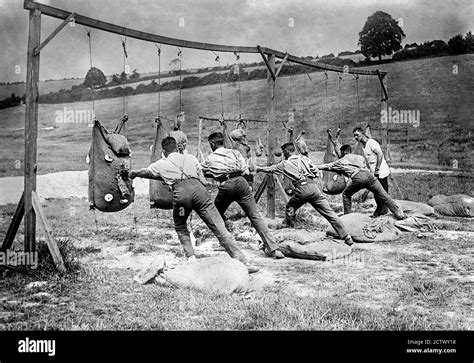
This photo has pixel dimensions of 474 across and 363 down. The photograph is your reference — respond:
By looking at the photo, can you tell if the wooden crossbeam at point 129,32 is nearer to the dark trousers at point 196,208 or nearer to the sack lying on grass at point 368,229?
the dark trousers at point 196,208

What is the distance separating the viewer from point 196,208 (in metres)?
6.74

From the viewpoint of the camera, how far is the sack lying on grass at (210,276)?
5.65 m

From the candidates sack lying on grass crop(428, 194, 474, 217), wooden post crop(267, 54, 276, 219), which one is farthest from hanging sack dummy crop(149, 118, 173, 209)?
sack lying on grass crop(428, 194, 474, 217)

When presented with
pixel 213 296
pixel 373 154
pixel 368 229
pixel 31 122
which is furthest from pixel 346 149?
pixel 31 122

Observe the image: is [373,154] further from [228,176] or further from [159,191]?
[159,191]

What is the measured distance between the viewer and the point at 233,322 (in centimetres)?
490

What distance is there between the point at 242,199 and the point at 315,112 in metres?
13.8

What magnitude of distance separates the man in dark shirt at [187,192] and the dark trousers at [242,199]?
19.1 inches

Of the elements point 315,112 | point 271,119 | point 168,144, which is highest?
point 315,112

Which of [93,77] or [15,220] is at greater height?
[93,77]

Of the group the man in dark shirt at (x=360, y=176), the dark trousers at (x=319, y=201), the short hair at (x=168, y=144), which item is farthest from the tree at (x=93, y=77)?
the man in dark shirt at (x=360, y=176)

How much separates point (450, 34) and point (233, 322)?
506 cm
